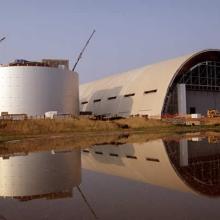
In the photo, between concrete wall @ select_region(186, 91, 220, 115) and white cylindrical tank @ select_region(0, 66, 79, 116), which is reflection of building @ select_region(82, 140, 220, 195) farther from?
concrete wall @ select_region(186, 91, 220, 115)

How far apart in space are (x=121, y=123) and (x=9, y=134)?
48.7ft

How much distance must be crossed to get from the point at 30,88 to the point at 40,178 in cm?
4450

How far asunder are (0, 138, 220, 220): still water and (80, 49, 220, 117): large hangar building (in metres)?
39.9

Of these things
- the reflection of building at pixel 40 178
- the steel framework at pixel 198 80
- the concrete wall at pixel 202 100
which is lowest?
the reflection of building at pixel 40 178

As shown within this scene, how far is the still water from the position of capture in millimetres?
8078

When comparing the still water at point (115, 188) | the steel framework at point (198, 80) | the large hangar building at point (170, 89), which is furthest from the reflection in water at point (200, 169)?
the steel framework at point (198, 80)

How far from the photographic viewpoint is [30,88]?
5628 cm

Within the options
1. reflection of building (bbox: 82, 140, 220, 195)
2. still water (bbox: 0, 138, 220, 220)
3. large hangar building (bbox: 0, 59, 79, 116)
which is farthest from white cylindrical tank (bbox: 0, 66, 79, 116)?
still water (bbox: 0, 138, 220, 220)

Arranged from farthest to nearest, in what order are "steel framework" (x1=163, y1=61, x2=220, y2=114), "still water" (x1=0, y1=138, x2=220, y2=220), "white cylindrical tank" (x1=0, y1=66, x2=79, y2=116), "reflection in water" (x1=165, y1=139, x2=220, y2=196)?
"steel framework" (x1=163, y1=61, x2=220, y2=114), "white cylindrical tank" (x1=0, y1=66, x2=79, y2=116), "reflection in water" (x1=165, y1=139, x2=220, y2=196), "still water" (x1=0, y1=138, x2=220, y2=220)

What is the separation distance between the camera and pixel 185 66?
2317 inches

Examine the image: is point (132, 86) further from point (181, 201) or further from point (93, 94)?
point (181, 201)

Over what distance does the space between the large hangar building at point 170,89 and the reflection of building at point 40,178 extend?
40394 mm

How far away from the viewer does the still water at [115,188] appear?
808 cm

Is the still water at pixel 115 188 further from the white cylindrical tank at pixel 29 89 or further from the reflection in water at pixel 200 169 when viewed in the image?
the white cylindrical tank at pixel 29 89
